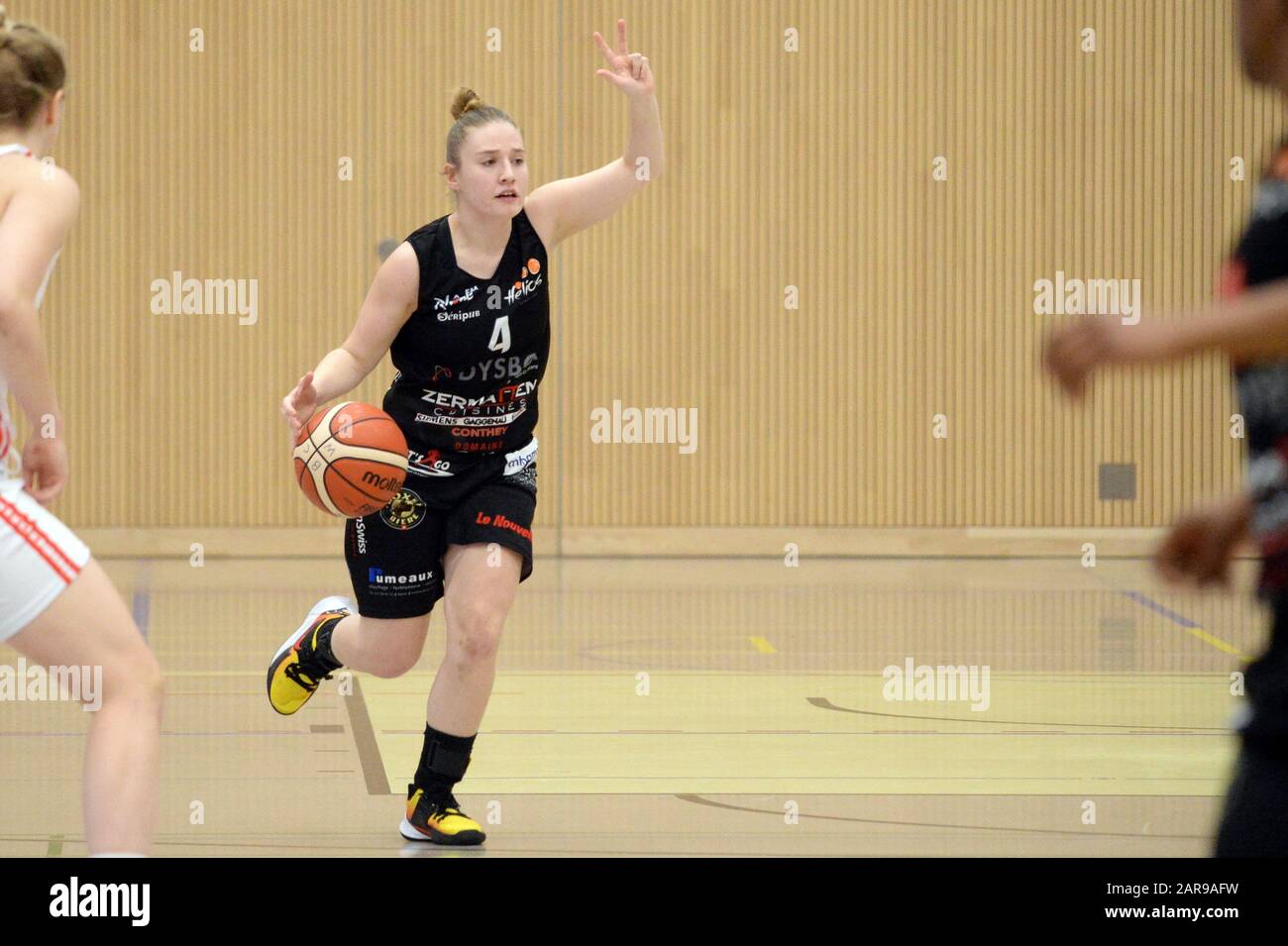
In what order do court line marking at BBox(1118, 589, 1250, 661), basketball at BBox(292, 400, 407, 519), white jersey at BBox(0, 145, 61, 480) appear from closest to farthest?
white jersey at BBox(0, 145, 61, 480) < basketball at BBox(292, 400, 407, 519) < court line marking at BBox(1118, 589, 1250, 661)

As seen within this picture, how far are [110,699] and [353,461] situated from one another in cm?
155

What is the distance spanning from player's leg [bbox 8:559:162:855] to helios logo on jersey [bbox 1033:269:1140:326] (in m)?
10.4

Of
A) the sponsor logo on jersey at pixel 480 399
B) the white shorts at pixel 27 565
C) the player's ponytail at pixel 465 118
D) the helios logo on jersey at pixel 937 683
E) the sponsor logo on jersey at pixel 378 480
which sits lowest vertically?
the helios logo on jersey at pixel 937 683

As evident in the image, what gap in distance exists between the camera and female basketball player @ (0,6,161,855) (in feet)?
9.27

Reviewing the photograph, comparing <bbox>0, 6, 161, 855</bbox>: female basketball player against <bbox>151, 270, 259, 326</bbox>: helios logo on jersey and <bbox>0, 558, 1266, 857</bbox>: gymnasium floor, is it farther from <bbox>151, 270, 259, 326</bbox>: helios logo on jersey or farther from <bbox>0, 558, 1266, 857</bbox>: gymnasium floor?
<bbox>151, 270, 259, 326</bbox>: helios logo on jersey

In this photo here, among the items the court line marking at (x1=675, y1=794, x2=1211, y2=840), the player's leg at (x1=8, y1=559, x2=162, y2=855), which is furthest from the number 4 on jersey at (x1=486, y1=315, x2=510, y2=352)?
the player's leg at (x1=8, y1=559, x2=162, y2=855)

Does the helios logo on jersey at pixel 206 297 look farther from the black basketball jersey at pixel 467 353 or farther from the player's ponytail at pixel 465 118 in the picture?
the black basketball jersey at pixel 467 353

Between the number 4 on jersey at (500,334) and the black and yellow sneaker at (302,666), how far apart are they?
1001 mm

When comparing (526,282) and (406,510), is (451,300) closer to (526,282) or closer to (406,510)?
(526,282)

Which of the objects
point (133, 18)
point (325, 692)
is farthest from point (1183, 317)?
point (133, 18)

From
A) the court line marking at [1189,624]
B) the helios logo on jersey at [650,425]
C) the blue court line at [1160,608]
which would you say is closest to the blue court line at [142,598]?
the helios logo on jersey at [650,425]

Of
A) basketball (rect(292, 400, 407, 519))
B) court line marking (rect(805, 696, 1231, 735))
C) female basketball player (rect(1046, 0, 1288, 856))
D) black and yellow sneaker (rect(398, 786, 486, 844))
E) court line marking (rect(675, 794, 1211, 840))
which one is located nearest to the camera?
female basketball player (rect(1046, 0, 1288, 856))

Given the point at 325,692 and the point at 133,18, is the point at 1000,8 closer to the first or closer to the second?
the point at 133,18

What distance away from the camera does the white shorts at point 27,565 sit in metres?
2.80
